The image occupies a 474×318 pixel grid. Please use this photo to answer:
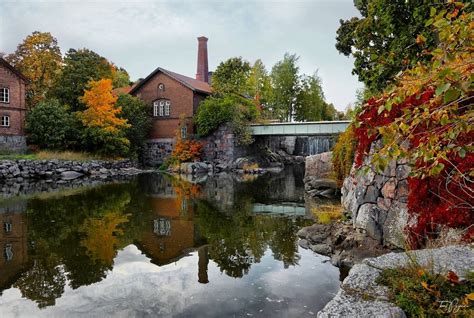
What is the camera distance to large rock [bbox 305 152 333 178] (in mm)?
19297

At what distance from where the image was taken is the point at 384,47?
19.5 m

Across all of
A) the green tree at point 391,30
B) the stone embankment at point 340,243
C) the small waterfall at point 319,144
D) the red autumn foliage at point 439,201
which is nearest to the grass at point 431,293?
the red autumn foliage at point 439,201

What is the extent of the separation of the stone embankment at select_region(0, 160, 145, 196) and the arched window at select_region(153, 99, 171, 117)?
921 cm

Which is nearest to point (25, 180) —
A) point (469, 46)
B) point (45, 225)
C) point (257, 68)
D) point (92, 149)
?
point (92, 149)

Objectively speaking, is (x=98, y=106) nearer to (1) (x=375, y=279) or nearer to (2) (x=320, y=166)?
(2) (x=320, y=166)

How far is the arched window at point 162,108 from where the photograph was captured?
128ft

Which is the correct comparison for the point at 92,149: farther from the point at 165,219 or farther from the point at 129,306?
the point at 129,306

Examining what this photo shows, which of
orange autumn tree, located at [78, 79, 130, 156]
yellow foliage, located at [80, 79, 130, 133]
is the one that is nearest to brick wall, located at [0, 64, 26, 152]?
orange autumn tree, located at [78, 79, 130, 156]

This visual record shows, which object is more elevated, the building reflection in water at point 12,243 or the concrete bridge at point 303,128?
the concrete bridge at point 303,128

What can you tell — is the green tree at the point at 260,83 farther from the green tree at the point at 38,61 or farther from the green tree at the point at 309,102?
the green tree at the point at 38,61

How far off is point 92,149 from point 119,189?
44.7 feet

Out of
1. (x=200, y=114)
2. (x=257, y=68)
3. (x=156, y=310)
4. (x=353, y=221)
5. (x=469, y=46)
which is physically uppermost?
(x=257, y=68)

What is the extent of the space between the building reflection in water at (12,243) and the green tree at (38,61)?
2420cm

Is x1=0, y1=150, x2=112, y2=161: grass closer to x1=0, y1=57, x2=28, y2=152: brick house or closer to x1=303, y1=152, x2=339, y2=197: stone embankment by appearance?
x1=0, y1=57, x2=28, y2=152: brick house
